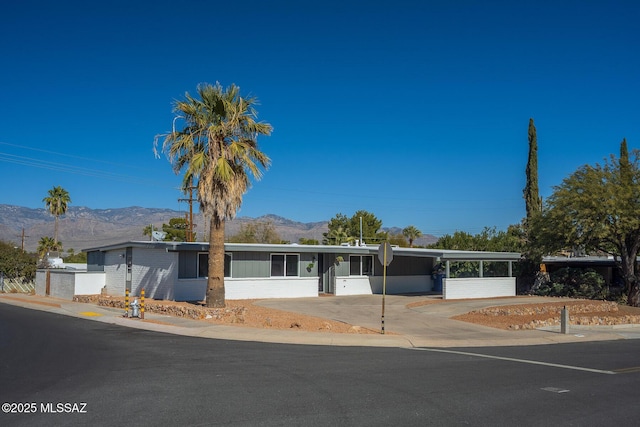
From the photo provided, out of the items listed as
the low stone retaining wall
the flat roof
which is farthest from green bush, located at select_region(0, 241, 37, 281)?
the low stone retaining wall

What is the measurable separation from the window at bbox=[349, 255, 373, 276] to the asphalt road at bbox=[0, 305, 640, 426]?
17523mm

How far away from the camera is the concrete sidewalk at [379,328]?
16.3 meters

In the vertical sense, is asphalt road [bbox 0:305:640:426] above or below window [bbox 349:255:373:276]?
below

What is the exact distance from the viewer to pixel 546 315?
2300cm

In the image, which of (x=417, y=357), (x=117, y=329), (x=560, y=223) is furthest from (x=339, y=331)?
(x=560, y=223)

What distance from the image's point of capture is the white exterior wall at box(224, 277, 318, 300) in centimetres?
2784

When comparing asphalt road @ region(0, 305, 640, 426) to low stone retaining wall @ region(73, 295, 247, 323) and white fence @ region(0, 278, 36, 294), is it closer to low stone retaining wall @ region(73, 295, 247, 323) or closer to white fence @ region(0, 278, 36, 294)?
low stone retaining wall @ region(73, 295, 247, 323)

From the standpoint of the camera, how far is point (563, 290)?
34.1 meters

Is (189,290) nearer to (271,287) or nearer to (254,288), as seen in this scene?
(254,288)

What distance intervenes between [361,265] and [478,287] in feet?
21.7

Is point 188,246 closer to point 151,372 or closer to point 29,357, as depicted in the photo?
point 29,357

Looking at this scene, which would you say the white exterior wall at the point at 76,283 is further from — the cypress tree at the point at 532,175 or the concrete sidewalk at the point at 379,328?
the cypress tree at the point at 532,175

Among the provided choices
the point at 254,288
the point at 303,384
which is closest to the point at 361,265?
the point at 254,288

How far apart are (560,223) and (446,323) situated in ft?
39.6
